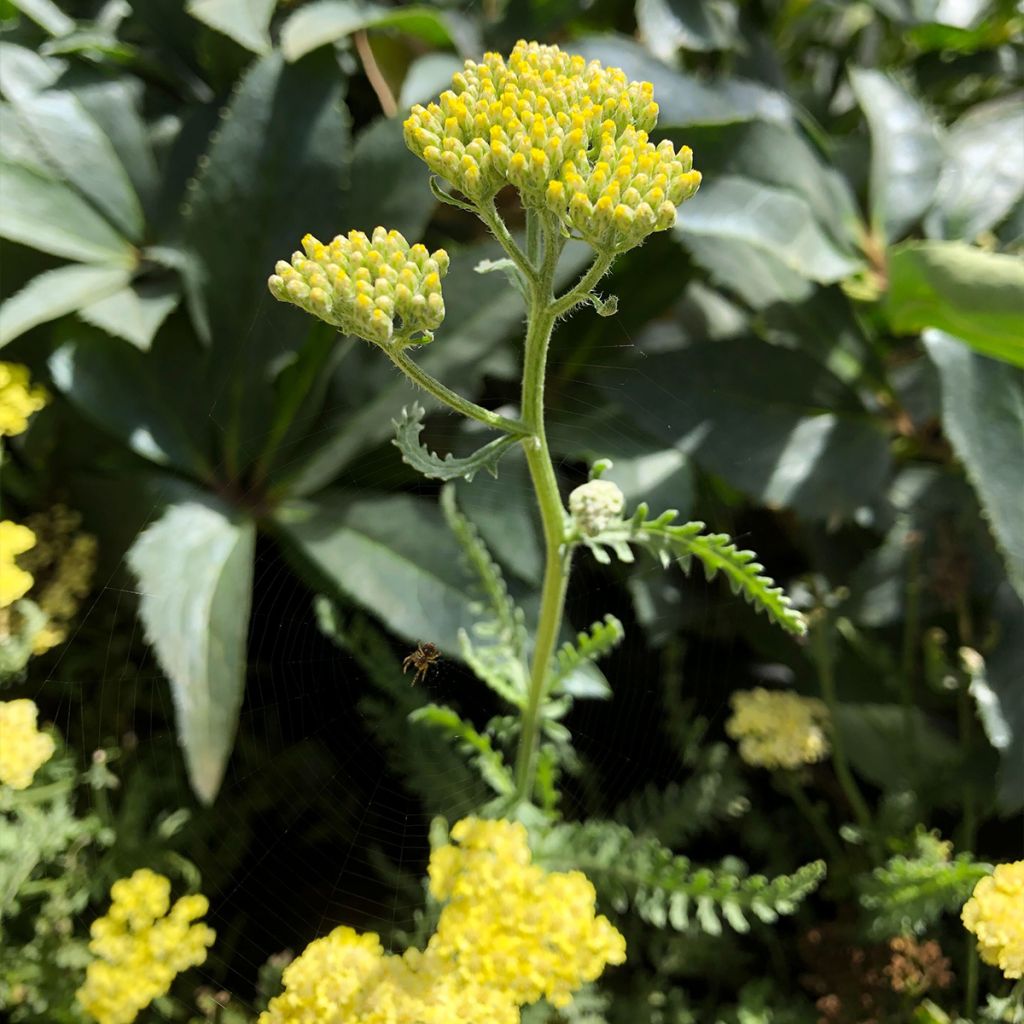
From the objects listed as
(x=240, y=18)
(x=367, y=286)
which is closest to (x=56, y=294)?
(x=240, y=18)

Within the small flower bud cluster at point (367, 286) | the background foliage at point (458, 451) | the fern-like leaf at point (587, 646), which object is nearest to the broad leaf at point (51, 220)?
the background foliage at point (458, 451)

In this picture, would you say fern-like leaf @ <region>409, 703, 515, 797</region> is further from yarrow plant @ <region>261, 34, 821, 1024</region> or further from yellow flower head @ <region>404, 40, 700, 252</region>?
yellow flower head @ <region>404, 40, 700, 252</region>

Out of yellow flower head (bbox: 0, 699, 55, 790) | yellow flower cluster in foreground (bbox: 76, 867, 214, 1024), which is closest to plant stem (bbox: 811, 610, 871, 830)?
yellow flower cluster in foreground (bbox: 76, 867, 214, 1024)

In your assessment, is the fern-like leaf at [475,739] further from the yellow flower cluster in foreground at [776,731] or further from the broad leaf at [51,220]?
the broad leaf at [51,220]

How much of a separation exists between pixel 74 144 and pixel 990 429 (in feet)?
3.59

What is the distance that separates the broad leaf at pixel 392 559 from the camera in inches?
39.9

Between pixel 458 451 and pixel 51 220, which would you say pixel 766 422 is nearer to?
pixel 458 451

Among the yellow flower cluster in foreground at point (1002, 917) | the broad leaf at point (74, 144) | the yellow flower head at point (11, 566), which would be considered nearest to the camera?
the yellow flower cluster in foreground at point (1002, 917)

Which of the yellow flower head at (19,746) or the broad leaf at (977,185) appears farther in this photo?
the broad leaf at (977,185)

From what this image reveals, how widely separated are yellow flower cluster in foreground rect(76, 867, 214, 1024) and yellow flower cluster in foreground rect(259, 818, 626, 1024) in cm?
17

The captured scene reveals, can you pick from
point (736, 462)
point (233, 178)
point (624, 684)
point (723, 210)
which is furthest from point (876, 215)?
point (233, 178)

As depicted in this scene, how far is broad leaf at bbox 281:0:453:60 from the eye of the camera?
3.49 feet

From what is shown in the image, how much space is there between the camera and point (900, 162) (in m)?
1.20

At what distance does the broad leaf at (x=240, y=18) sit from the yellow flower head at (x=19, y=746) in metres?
0.71
